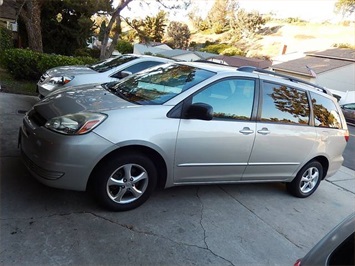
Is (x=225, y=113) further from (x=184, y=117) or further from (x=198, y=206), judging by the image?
(x=198, y=206)

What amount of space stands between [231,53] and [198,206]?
161ft

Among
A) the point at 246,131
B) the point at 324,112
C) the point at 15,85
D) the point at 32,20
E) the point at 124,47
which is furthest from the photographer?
the point at 124,47

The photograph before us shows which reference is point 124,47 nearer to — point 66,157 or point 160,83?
point 160,83

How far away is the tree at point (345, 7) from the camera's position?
63938 millimetres

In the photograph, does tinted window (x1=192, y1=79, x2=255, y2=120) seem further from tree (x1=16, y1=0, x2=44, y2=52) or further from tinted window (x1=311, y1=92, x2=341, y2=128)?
tree (x1=16, y1=0, x2=44, y2=52)

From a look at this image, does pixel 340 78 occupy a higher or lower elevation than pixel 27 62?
lower

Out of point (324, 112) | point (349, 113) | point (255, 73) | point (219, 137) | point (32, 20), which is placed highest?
point (32, 20)

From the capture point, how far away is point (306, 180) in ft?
15.2

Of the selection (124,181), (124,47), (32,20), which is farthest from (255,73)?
(124,47)

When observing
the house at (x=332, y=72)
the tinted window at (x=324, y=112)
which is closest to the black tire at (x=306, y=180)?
the tinted window at (x=324, y=112)

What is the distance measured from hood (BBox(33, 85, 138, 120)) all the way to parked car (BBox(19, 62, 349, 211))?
0.01 metres

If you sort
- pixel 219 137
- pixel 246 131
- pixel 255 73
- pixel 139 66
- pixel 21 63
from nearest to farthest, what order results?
1. pixel 219 137
2. pixel 246 131
3. pixel 255 73
4. pixel 139 66
5. pixel 21 63

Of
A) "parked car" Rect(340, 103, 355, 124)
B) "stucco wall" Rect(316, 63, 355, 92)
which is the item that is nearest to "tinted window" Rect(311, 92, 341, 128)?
"parked car" Rect(340, 103, 355, 124)

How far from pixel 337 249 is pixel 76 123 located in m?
2.36
